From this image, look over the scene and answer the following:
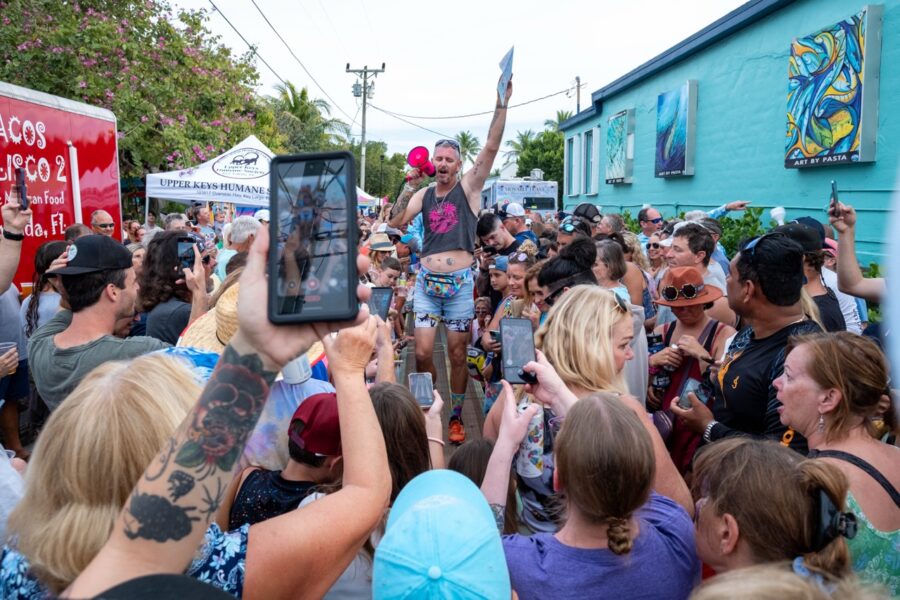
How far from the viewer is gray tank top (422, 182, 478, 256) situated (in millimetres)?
5809

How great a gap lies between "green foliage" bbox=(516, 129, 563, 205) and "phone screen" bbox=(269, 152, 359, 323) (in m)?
45.5

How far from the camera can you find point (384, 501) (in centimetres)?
167

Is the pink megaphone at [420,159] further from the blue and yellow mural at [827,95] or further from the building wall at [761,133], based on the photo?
the blue and yellow mural at [827,95]

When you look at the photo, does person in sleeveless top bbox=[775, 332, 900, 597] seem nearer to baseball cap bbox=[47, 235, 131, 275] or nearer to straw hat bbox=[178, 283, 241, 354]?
straw hat bbox=[178, 283, 241, 354]

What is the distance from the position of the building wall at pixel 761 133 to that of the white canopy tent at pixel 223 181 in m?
8.58

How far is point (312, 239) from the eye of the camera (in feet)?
4.09

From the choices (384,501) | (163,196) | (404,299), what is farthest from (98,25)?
(384,501)

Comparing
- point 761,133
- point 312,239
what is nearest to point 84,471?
point 312,239

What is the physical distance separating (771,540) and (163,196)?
11.4 m

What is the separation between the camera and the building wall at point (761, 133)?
8.62 meters

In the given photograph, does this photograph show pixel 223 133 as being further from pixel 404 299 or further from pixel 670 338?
pixel 670 338

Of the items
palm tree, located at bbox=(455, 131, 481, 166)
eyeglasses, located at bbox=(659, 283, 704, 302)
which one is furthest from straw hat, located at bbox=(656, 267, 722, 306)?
palm tree, located at bbox=(455, 131, 481, 166)

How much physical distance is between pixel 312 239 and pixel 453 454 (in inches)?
64.6

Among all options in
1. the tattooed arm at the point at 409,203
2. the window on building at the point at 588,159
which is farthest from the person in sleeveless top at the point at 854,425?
the window on building at the point at 588,159
